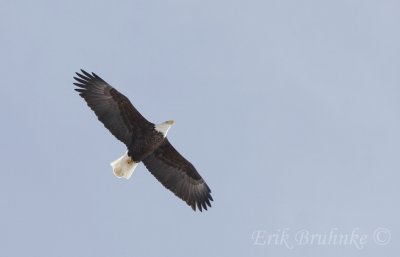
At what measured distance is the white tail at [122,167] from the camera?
2738 centimetres

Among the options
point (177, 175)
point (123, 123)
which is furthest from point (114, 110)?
point (177, 175)

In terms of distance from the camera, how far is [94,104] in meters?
27.3

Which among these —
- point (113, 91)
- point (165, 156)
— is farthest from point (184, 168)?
point (113, 91)

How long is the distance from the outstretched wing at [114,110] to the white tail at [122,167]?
16.2 inches

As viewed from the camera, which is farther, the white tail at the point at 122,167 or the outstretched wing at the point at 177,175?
the outstretched wing at the point at 177,175

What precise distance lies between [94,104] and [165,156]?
229 centimetres

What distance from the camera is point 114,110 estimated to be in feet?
90.2

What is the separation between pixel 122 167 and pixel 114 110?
4.60 ft

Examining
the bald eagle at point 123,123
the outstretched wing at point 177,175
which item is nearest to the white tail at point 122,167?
the bald eagle at point 123,123

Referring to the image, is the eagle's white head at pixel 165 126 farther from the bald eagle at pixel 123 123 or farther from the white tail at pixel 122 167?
the white tail at pixel 122 167

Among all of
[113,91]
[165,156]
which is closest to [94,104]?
[113,91]

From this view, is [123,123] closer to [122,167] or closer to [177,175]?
[122,167]

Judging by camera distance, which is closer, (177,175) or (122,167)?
(122,167)

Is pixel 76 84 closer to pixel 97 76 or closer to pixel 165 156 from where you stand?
pixel 97 76
